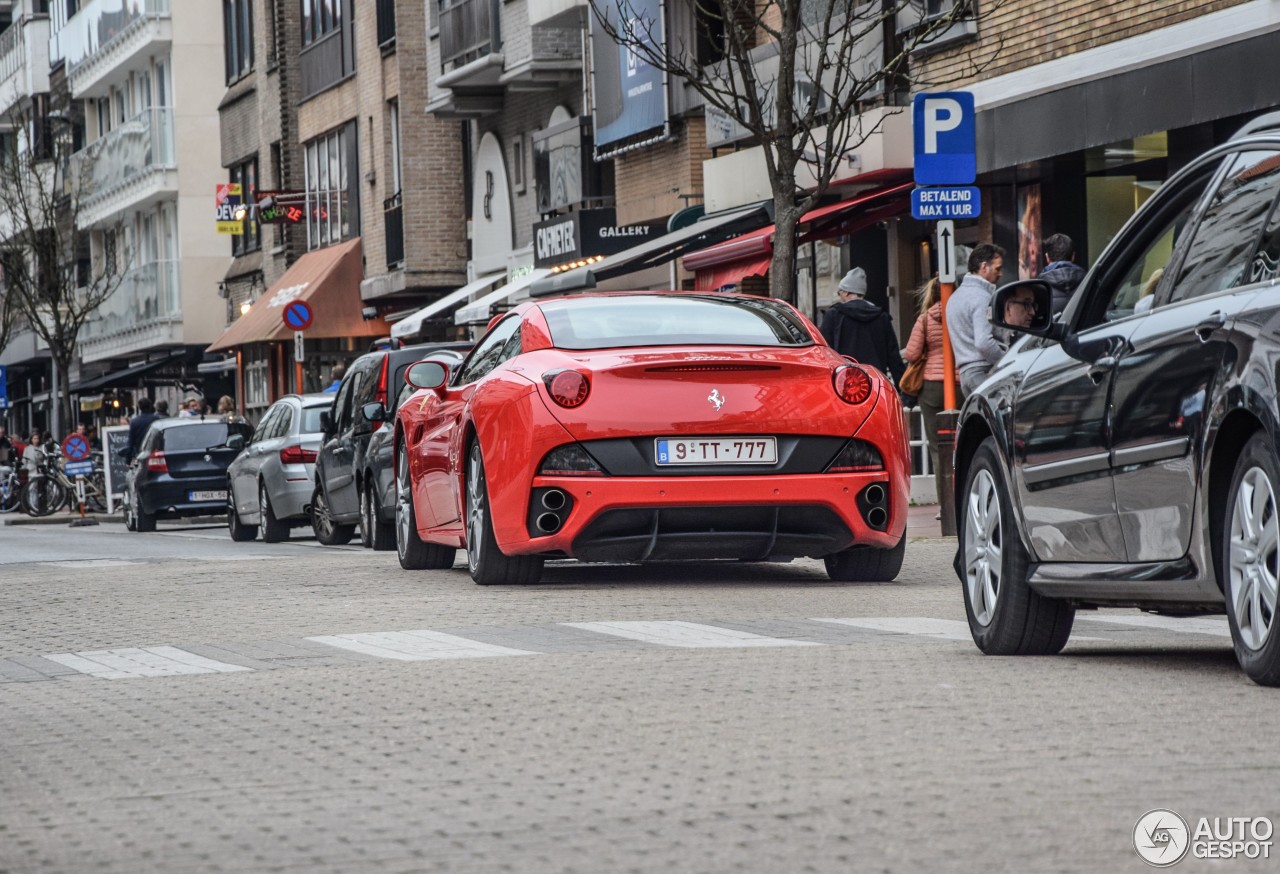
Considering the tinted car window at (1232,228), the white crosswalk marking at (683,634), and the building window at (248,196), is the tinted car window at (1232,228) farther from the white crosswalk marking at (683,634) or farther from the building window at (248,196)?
the building window at (248,196)

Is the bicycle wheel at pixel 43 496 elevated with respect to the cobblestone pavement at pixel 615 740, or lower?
lower

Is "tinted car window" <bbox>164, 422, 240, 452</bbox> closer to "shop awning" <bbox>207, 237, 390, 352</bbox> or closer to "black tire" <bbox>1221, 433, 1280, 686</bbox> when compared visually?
"shop awning" <bbox>207, 237, 390, 352</bbox>

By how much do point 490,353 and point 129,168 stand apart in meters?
55.1

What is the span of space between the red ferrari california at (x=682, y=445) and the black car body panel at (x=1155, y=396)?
3320 mm

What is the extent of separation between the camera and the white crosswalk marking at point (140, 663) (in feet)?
30.8

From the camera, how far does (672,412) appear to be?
1236cm

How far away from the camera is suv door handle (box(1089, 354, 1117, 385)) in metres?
8.16

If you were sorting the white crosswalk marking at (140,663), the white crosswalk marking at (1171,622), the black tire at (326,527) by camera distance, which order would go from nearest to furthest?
the white crosswalk marking at (140,663)
the white crosswalk marking at (1171,622)
the black tire at (326,527)

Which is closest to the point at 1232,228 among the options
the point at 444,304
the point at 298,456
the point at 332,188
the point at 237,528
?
the point at 298,456

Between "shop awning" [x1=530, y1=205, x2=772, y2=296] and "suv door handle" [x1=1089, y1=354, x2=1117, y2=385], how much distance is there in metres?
20.1

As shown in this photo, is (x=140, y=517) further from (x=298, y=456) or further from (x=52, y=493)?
(x=52, y=493)

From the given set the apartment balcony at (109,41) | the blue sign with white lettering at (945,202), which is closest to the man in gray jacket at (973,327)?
the blue sign with white lettering at (945,202)

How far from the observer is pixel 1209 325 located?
745 centimetres

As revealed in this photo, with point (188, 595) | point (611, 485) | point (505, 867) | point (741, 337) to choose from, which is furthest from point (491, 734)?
point (188, 595)
